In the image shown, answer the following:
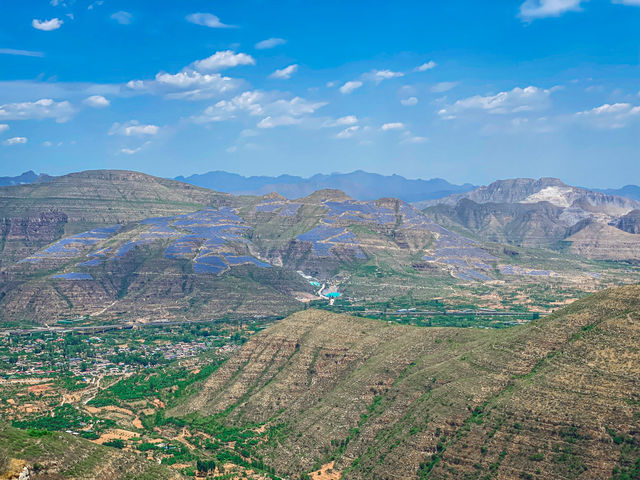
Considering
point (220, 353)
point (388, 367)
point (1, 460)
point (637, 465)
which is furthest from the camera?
point (220, 353)

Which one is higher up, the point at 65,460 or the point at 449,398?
the point at 65,460

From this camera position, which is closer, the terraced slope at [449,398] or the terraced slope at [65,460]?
the terraced slope at [65,460]

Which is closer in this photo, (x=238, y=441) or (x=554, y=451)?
(x=554, y=451)

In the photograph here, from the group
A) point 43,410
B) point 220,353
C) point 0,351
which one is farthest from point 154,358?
point 43,410

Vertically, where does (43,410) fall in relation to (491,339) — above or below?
below

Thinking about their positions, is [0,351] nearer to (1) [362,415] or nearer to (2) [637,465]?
(1) [362,415]
